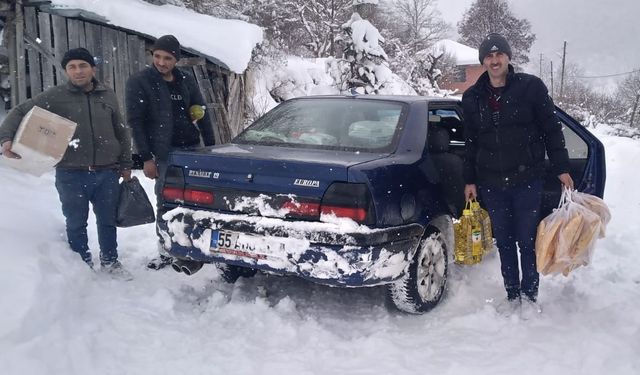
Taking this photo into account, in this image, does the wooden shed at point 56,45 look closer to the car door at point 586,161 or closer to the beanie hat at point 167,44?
the beanie hat at point 167,44

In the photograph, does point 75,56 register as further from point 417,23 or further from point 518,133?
point 417,23

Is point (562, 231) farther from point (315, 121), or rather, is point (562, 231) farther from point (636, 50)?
point (636, 50)

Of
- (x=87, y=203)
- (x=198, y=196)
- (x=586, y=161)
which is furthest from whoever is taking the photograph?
(x=586, y=161)

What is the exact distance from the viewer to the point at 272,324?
11.0ft

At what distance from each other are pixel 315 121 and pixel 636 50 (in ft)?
413

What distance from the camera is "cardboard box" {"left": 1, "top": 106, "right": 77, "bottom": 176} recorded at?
11.9 feet

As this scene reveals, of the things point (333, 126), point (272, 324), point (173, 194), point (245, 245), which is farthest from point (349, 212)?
point (173, 194)

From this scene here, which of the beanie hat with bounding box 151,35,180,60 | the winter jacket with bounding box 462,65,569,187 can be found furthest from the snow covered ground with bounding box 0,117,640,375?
the beanie hat with bounding box 151,35,180,60

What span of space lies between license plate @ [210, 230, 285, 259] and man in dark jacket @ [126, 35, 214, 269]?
86 centimetres

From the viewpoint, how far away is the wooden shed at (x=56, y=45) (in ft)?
26.6

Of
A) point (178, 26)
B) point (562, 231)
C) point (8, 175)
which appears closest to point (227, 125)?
point (178, 26)

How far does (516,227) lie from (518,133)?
0.63m

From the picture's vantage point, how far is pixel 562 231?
3.39m

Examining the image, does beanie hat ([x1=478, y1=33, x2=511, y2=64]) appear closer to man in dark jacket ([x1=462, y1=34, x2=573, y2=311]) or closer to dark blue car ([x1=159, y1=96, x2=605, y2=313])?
man in dark jacket ([x1=462, y1=34, x2=573, y2=311])
